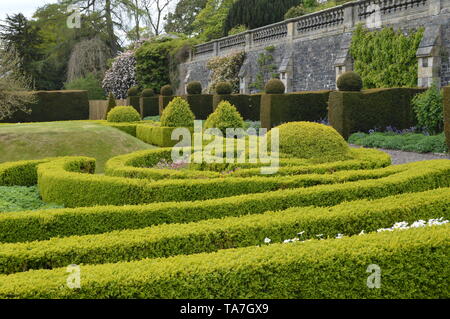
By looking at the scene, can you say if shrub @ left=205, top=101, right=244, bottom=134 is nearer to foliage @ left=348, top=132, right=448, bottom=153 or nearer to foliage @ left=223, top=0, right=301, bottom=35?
foliage @ left=348, top=132, right=448, bottom=153

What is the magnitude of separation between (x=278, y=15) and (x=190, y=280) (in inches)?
1275

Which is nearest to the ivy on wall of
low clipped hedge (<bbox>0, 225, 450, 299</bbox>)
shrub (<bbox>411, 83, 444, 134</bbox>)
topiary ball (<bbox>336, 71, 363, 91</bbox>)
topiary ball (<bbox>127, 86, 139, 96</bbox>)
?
shrub (<bbox>411, 83, 444, 134</bbox>)

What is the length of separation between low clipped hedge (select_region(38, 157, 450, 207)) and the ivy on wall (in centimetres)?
994

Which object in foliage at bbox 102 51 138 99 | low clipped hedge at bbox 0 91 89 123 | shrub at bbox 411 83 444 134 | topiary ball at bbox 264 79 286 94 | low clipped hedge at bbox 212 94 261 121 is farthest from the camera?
foliage at bbox 102 51 138 99

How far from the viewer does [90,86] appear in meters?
37.4

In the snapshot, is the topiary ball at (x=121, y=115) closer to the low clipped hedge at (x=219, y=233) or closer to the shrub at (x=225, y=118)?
the shrub at (x=225, y=118)

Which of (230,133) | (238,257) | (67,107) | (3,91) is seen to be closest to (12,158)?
(3,91)

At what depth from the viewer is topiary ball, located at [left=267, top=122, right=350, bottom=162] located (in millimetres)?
9289

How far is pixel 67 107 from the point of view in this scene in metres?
30.6

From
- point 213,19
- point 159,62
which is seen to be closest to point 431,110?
point 159,62

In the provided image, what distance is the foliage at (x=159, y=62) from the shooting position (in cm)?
3556

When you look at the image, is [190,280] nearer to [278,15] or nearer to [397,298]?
[397,298]

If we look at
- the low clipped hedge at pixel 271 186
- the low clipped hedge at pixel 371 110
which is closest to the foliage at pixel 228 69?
the low clipped hedge at pixel 371 110

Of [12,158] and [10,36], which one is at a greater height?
[10,36]
